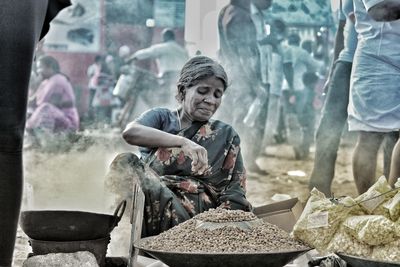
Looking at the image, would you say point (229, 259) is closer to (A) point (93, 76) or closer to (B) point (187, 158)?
(B) point (187, 158)

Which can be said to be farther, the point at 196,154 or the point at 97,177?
the point at 97,177

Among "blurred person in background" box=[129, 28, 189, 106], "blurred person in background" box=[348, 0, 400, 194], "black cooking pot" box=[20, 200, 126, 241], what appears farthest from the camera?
"blurred person in background" box=[129, 28, 189, 106]

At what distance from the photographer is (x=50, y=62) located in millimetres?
4273

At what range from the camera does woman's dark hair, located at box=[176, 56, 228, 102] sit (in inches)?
150

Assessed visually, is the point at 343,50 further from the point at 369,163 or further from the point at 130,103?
the point at 130,103

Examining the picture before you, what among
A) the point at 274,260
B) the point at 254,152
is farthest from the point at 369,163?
the point at 274,260

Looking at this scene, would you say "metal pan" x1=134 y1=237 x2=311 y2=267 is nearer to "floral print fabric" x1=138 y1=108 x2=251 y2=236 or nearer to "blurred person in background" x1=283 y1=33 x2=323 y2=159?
"floral print fabric" x1=138 y1=108 x2=251 y2=236

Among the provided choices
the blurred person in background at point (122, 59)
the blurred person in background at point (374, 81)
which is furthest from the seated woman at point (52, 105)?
the blurred person in background at point (374, 81)

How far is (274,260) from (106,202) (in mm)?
1942

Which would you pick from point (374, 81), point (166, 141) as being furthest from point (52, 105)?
point (374, 81)

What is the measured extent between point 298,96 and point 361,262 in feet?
6.59

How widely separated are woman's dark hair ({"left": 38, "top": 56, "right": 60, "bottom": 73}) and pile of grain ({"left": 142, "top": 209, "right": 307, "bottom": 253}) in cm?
180

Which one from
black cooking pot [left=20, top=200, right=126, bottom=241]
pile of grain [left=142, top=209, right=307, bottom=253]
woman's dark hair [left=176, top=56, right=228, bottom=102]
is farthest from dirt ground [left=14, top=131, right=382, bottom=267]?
pile of grain [left=142, top=209, right=307, bottom=253]

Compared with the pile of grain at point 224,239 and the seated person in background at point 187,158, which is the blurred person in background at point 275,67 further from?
the pile of grain at point 224,239
